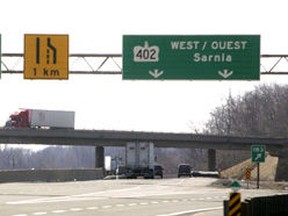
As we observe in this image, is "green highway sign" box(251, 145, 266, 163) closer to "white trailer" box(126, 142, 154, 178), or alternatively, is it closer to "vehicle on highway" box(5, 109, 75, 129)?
"white trailer" box(126, 142, 154, 178)

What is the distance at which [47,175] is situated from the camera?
74.2m

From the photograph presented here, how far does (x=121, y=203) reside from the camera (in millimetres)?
35188

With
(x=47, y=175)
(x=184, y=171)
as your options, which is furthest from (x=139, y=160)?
(x=184, y=171)

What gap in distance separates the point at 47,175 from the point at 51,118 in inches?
1413

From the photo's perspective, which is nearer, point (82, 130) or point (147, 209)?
point (147, 209)

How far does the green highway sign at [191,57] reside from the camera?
37281 mm

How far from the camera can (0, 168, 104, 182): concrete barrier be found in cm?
6756

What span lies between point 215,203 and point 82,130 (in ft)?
261

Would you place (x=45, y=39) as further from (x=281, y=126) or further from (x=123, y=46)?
(x=281, y=126)

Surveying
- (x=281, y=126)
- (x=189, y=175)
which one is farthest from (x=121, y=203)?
(x=281, y=126)

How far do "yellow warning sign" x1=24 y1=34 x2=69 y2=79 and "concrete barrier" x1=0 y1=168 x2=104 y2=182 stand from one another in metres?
30.1

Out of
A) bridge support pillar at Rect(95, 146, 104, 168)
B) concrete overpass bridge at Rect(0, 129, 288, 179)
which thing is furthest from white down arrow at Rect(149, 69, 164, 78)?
bridge support pillar at Rect(95, 146, 104, 168)

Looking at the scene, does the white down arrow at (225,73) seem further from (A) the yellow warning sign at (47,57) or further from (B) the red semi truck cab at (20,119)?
(B) the red semi truck cab at (20,119)

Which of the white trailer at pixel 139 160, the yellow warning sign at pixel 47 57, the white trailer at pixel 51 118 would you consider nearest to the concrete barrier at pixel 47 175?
the white trailer at pixel 139 160
